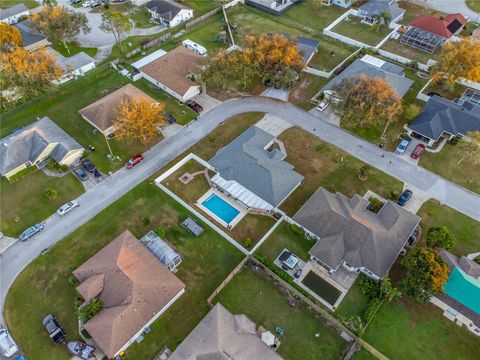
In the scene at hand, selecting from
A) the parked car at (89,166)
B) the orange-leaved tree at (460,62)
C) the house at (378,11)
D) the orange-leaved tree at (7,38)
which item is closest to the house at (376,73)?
the orange-leaved tree at (460,62)

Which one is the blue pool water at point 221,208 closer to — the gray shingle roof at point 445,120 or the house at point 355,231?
the house at point 355,231

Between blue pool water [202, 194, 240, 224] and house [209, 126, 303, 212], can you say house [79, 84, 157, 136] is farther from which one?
blue pool water [202, 194, 240, 224]

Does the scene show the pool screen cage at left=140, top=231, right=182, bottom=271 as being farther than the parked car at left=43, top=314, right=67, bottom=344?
Yes

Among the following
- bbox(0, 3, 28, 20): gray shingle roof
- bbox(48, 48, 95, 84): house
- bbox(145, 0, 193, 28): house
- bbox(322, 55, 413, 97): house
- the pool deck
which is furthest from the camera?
bbox(0, 3, 28, 20): gray shingle roof

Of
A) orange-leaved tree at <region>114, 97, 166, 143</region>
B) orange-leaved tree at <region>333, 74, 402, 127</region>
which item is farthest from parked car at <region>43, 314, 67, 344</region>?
orange-leaved tree at <region>333, 74, 402, 127</region>

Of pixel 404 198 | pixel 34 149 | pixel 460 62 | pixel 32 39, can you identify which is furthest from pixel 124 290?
pixel 460 62

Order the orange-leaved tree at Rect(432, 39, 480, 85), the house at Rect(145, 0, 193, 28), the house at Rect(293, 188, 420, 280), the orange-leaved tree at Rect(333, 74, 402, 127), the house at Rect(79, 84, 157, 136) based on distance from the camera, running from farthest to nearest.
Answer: the house at Rect(145, 0, 193, 28) < the orange-leaved tree at Rect(432, 39, 480, 85) < the house at Rect(79, 84, 157, 136) < the orange-leaved tree at Rect(333, 74, 402, 127) < the house at Rect(293, 188, 420, 280)

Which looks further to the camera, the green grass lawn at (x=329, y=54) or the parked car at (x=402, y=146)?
the green grass lawn at (x=329, y=54)
